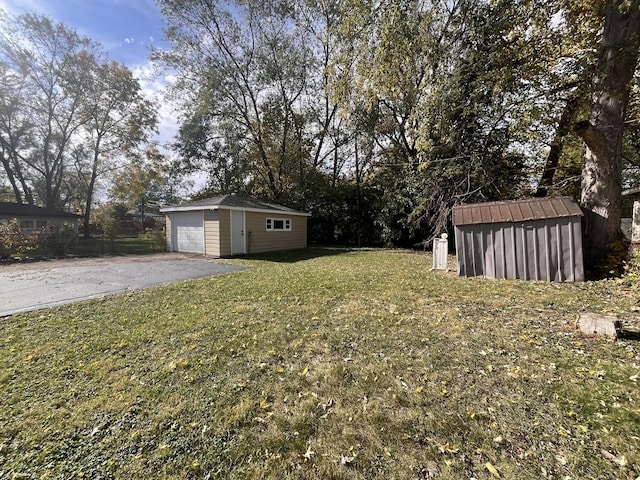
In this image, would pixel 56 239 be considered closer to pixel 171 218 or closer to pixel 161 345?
pixel 171 218

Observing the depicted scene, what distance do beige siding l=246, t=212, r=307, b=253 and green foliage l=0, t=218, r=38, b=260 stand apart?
9035 mm

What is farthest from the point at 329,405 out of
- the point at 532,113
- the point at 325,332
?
the point at 532,113

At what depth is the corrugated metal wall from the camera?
600cm

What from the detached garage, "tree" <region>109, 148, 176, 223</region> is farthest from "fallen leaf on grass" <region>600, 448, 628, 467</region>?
"tree" <region>109, 148, 176, 223</region>

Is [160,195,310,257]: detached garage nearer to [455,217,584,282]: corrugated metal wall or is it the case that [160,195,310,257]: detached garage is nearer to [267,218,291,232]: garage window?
[267,218,291,232]: garage window

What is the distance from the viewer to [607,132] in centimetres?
626

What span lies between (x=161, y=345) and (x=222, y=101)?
21017 mm

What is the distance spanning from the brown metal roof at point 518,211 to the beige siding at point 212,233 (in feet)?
30.0

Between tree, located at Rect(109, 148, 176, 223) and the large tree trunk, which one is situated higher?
tree, located at Rect(109, 148, 176, 223)

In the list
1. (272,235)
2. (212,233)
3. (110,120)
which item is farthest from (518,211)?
(110,120)

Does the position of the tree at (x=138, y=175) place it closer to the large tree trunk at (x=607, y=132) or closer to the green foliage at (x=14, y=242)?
the green foliage at (x=14, y=242)

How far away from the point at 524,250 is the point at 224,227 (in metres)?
10.4

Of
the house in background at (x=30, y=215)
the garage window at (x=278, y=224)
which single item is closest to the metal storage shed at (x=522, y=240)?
the garage window at (x=278, y=224)

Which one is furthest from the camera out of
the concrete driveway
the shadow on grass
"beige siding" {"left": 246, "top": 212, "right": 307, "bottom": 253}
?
"beige siding" {"left": 246, "top": 212, "right": 307, "bottom": 253}
